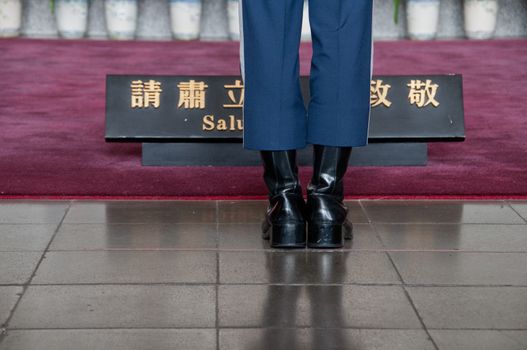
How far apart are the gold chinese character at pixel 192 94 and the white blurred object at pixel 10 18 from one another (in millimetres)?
4451

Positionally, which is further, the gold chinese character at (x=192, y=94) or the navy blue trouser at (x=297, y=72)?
the gold chinese character at (x=192, y=94)

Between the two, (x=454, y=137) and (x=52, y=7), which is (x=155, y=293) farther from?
(x=52, y=7)

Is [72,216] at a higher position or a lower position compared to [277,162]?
lower

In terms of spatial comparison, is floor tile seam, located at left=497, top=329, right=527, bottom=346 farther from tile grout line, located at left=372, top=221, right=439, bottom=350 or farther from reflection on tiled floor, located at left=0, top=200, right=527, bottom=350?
tile grout line, located at left=372, top=221, right=439, bottom=350

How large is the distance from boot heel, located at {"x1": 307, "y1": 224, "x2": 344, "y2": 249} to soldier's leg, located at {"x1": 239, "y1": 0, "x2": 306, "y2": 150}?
0.17m

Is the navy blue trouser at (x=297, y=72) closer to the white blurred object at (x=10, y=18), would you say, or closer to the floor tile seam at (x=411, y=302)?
the floor tile seam at (x=411, y=302)

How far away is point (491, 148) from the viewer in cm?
342

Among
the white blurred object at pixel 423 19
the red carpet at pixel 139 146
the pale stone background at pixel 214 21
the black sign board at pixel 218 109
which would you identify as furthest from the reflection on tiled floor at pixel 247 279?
the pale stone background at pixel 214 21

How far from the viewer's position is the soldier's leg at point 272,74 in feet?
7.06

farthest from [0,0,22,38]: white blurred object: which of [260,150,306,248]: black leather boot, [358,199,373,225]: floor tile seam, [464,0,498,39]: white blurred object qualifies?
[260,150,306,248]: black leather boot

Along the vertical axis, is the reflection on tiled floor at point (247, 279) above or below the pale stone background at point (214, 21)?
below

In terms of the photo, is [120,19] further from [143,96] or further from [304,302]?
[304,302]

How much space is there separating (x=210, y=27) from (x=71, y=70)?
2415mm

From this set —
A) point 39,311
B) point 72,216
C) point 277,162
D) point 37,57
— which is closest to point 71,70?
point 37,57
